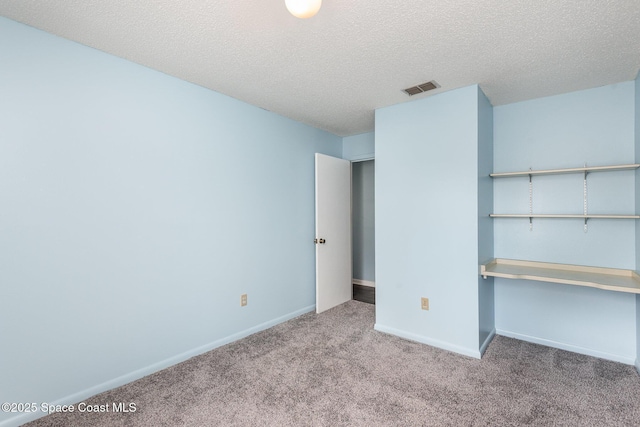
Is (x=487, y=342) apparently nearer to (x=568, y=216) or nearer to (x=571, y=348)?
(x=571, y=348)

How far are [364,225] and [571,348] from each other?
3.13 metres

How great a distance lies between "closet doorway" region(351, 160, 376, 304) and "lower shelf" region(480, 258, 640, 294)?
7.69ft

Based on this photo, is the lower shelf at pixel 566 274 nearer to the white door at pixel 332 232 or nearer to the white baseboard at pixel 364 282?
the white door at pixel 332 232

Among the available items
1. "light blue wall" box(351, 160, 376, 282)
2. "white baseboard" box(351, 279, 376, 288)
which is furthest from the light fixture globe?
"white baseboard" box(351, 279, 376, 288)

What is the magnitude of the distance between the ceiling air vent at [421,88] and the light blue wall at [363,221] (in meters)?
2.42

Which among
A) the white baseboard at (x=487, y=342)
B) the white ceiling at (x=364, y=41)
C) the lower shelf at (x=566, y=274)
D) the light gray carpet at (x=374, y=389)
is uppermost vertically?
the white ceiling at (x=364, y=41)

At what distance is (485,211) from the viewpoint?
2.80 meters

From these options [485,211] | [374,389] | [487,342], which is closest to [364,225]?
[485,211]

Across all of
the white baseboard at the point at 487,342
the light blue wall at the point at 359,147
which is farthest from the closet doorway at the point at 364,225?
the white baseboard at the point at 487,342

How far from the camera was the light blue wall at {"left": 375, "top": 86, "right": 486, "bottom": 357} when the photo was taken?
2613 millimetres

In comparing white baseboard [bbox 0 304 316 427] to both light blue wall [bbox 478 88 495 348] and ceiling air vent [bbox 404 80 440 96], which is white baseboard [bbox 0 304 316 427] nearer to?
light blue wall [bbox 478 88 495 348]

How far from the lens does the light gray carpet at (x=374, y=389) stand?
1.78m

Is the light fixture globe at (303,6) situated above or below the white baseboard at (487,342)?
above

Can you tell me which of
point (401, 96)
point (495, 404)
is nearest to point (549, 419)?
point (495, 404)
